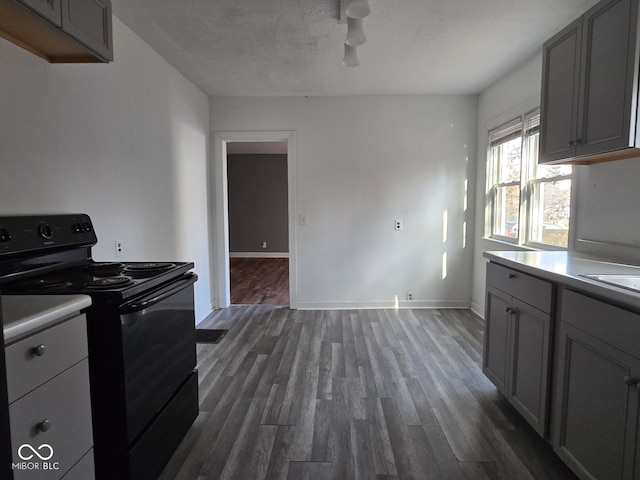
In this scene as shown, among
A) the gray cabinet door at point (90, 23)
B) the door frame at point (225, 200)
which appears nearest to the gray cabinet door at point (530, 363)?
the gray cabinet door at point (90, 23)

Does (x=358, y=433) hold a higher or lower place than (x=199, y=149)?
lower

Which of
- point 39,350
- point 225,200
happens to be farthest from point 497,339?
point 225,200

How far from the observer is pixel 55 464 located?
1030 millimetres

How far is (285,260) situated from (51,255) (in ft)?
21.4

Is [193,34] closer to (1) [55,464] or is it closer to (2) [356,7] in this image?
(2) [356,7]

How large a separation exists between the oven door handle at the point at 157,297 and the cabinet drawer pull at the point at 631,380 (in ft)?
5.86

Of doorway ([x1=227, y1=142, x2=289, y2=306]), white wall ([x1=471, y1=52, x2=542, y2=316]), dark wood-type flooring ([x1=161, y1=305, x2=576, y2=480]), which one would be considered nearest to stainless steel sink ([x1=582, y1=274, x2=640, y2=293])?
dark wood-type flooring ([x1=161, y1=305, x2=576, y2=480])

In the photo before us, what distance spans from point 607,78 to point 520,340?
4.59ft

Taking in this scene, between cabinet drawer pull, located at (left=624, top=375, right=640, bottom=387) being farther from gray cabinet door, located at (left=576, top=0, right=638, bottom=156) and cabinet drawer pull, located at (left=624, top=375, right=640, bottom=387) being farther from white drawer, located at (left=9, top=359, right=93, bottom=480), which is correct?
white drawer, located at (left=9, top=359, right=93, bottom=480)

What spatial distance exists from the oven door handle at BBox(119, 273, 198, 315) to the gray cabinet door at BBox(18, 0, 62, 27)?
1.15 m

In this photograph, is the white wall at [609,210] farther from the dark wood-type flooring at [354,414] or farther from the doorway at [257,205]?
the doorway at [257,205]

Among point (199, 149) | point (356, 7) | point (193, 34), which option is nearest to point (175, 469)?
point (356, 7)

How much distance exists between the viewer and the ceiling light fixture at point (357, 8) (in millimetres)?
1868
